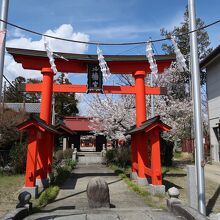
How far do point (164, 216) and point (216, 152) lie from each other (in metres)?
17.8

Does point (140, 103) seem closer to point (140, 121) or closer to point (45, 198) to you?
point (140, 121)

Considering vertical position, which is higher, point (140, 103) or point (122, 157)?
point (140, 103)

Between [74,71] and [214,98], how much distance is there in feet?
44.6

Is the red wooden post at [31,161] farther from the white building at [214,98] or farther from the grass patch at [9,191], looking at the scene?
the white building at [214,98]

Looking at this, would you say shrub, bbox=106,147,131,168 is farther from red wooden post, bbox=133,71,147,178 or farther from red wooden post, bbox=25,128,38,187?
red wooden post, bbox=25,128,38,187

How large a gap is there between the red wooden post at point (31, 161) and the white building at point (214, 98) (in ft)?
52.1

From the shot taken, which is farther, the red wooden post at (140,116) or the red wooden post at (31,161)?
the red wooden post at (140,116)

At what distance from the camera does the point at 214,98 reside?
981 inches

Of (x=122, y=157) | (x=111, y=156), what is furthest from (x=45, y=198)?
(x=111, y=156)

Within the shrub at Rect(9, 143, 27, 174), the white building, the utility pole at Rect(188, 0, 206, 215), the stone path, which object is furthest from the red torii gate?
the white building

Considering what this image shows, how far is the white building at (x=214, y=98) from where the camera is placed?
24.0 meters

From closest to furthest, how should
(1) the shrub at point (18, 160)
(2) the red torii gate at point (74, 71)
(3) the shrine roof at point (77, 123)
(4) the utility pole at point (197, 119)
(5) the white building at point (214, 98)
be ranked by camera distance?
(4) the utility pole at point (197, 119), (2) the red torii gate at point (74, 71), (1) the shrub at point (18, 160), (5) the white building at point (214, 98), (3) the shrine roof at point (77, 123)

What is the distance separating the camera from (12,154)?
18609 millimetres

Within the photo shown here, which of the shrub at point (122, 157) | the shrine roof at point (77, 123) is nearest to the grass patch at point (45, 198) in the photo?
the shrub at point (122, 157)
